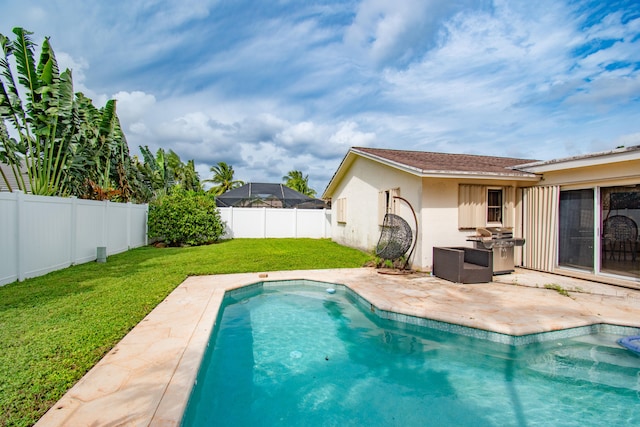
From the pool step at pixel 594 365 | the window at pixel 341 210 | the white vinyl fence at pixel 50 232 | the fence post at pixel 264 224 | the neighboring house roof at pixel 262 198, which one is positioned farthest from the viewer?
the neighboring house roof at pixel 262 198

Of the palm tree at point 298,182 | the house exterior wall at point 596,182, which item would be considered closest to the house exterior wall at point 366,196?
the house exterior wall at point 596,182

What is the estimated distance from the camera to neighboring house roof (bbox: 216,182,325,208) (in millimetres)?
21391

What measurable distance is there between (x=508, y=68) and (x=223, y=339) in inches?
547

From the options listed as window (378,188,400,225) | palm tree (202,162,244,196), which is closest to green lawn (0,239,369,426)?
window (378,188,400,225)

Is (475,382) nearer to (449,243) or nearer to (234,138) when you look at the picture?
(449,243)

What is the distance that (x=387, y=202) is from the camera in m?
11.7

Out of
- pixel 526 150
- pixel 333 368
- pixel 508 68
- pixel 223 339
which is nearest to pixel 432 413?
pixel 333 368

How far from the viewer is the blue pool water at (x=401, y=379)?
11.2 feet

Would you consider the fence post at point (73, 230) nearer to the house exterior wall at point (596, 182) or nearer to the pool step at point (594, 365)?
the pool step at point (594, 365)

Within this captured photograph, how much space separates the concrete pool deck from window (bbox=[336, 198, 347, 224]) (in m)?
6.96

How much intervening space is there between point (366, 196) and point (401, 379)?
1006 cm

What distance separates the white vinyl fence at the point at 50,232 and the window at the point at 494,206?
523 inches

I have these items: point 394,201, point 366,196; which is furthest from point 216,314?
point 366,196

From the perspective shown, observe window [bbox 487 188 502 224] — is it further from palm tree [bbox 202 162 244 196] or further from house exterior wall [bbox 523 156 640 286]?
palm tree [bbox 202 162 244 196]
